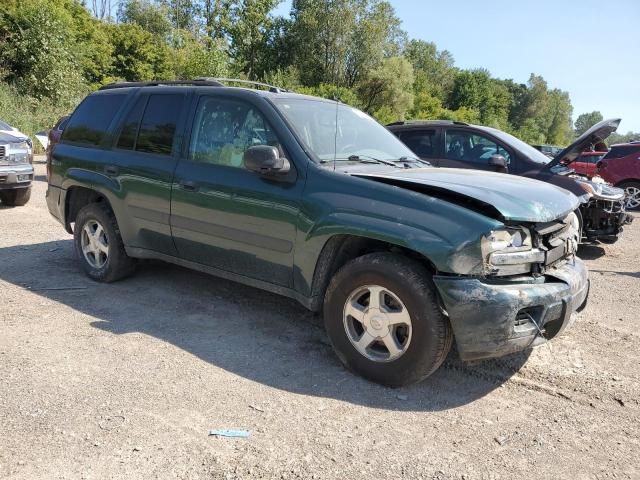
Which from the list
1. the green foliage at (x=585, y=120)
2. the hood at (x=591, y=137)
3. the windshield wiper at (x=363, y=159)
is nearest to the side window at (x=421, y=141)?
the hood at (x=591, y=137)

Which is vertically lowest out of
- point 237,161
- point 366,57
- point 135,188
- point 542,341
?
point 542,341

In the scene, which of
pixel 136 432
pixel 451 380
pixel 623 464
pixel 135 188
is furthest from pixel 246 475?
pixel 135 188

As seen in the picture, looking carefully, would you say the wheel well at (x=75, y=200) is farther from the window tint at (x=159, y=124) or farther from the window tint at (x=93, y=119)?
the window tint at (x=159, y=124)

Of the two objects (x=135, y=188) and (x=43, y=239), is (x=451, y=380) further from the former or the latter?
(x=43, y=239)

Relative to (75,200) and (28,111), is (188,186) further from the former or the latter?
(28,111)

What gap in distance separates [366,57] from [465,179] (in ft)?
157

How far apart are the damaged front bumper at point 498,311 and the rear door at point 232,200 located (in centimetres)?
128

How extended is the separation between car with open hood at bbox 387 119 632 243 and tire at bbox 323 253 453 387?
4.35 m

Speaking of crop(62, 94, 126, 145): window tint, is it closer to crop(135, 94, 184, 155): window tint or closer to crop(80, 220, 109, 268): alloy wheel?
crop(135, 94, 184, 155): window tint

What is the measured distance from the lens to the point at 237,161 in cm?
425

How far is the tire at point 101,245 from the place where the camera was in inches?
207

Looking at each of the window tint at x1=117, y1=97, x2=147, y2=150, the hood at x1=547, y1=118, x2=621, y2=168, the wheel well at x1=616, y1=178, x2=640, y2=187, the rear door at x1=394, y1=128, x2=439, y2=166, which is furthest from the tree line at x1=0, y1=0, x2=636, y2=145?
the window tint at x1=117, y1=97, x2=147, y2=150

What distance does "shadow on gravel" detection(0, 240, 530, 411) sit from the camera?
3.51m

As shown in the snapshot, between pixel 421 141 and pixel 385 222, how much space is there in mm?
5522
